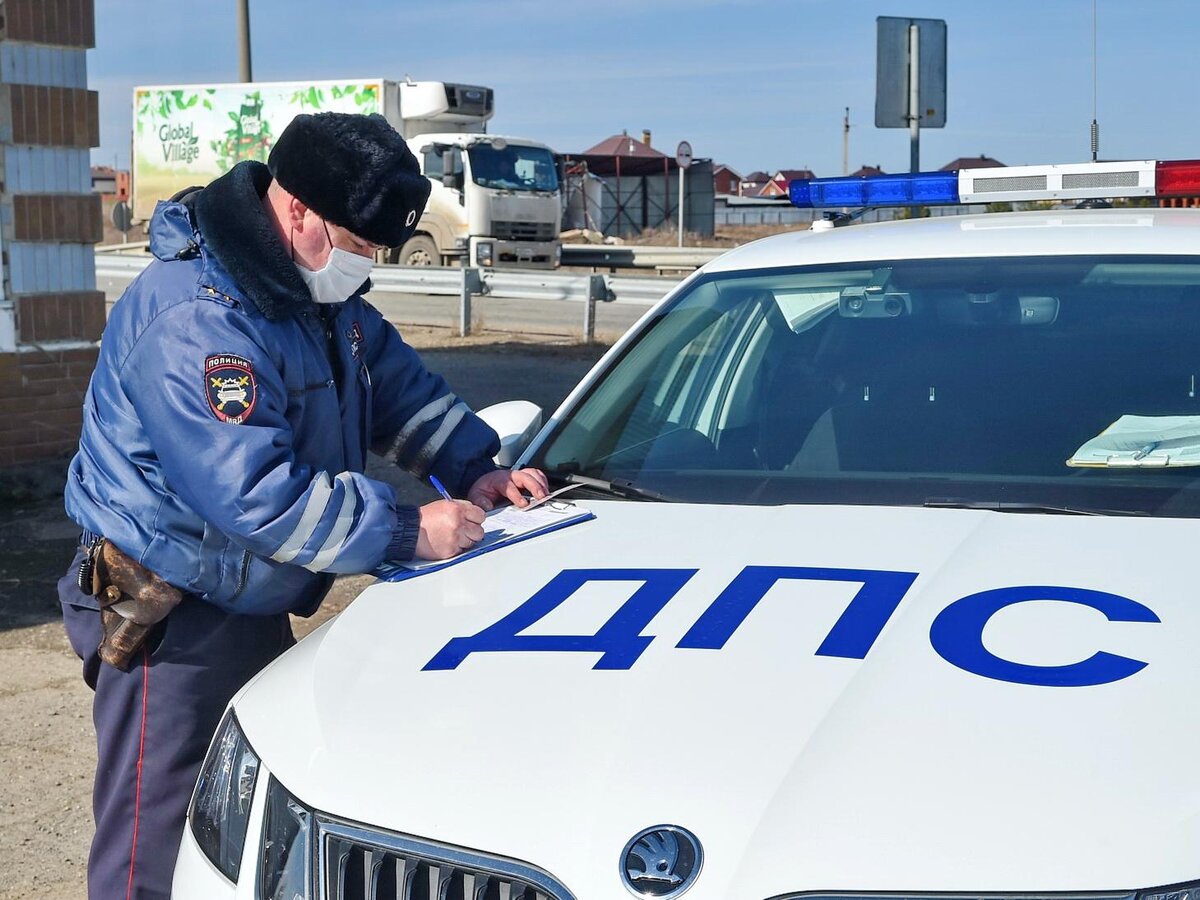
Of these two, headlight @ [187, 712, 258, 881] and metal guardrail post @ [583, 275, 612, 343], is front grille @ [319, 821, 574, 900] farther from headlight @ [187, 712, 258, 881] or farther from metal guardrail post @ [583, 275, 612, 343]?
metal guardrail post @ [583, 275, 612, 343]

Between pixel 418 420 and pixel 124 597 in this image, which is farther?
pixel 418 420

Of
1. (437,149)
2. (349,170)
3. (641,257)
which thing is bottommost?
(349,170)

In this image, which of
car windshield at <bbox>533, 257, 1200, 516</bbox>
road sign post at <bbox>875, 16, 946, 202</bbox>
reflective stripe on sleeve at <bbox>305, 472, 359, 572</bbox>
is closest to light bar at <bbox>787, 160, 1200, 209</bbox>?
car windshield at <bbox>533, 257, 1200, 516</bbox>

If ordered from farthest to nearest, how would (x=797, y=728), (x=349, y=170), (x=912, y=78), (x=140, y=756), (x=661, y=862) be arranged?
(x=912, y=78)
(x=140, y=756)
(x=349, y=170)
(x=797, y=728)
(x=661, y=862)

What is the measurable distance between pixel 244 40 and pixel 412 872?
23.4 metres

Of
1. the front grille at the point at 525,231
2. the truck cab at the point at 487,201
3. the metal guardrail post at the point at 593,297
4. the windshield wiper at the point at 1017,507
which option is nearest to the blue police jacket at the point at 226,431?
the windshield wiper at the point at 1017,507

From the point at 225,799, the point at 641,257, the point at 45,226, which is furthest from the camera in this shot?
the point at 641,257

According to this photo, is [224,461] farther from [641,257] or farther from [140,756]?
[641,257]

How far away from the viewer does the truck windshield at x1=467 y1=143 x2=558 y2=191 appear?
22.9 metres

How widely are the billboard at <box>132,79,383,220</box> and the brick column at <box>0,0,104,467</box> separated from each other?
15.1m

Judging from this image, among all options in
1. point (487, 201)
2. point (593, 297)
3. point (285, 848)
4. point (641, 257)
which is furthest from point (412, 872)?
point (641, 257)

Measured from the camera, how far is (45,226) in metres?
7.70

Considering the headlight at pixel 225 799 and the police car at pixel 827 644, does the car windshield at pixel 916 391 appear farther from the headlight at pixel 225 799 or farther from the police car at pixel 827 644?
the headlight at pixel 225 799

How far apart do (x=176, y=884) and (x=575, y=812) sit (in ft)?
2.55
